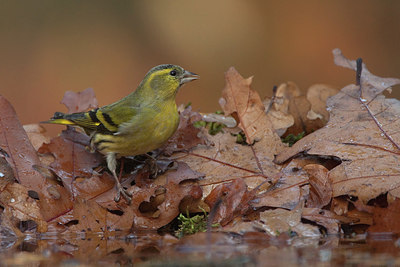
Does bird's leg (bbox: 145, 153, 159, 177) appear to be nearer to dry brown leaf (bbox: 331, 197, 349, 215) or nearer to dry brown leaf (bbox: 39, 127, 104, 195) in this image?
dry brown leaf (bbox: 39, 127, 104, 195)

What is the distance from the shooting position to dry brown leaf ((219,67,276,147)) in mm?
4676

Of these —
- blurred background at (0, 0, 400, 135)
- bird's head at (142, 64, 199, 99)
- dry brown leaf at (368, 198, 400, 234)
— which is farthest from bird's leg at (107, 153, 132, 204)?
blurred background at (0, 0, 400, 135)

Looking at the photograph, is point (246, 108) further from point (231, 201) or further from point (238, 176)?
point (231, 201)

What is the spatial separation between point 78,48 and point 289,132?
7.19m

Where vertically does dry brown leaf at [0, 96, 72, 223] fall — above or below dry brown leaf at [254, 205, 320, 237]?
above

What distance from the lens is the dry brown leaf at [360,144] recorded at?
377 centimetres

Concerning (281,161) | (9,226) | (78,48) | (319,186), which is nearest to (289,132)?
(281,161)

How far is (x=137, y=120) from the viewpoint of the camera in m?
4.79

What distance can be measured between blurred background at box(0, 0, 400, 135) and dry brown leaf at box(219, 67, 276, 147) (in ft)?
18.9

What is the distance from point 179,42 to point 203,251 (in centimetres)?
846

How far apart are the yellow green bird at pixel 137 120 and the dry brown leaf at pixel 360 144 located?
107cm

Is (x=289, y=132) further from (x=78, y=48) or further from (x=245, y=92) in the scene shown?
(x=78, y=48)

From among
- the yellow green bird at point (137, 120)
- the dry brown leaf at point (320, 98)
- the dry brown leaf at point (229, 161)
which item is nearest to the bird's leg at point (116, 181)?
the yellow green bird at point (137, 120)

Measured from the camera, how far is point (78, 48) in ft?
37.1
